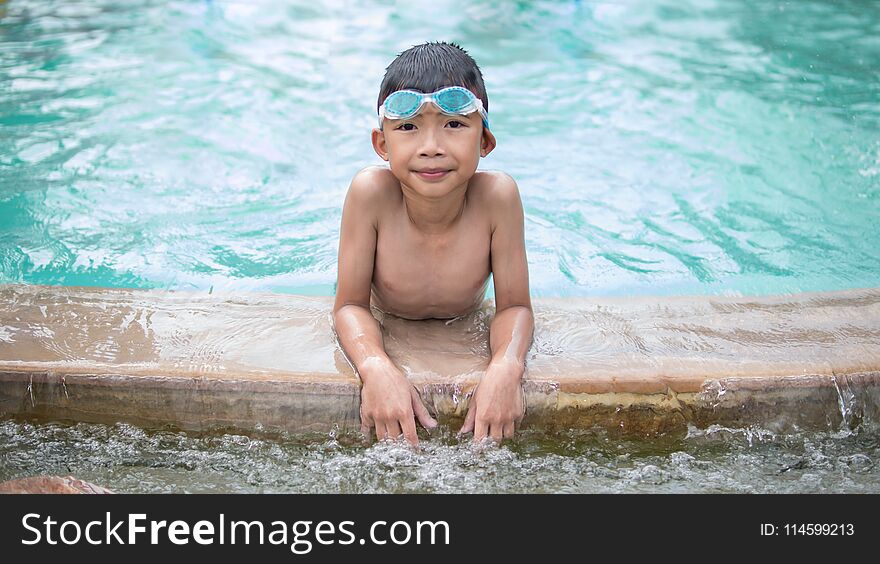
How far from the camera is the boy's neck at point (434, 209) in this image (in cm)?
326

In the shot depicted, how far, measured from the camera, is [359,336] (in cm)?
323

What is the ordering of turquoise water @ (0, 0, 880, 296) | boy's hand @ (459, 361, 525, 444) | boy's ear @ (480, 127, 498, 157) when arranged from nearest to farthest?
boy's hand @ (459, 361, 525, 444) → boy's ear @ (480, 127, 498, 157) → turquoise water @ (0, 0, 880, 296)

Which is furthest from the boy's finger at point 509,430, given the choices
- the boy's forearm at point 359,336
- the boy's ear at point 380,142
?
the boy's ear at point 380,142

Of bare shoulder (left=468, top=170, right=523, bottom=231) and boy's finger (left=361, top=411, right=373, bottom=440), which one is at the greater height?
bare shoulder (left=468, top=170, right=523, bottom=231)

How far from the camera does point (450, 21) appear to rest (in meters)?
9.59

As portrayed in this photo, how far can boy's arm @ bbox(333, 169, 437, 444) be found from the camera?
302cm

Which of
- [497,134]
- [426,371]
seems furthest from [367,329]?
[497,134]

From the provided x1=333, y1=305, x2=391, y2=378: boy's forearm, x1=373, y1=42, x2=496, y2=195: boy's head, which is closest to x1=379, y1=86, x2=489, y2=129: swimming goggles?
x1=373, y1=42, x2=496, y2=195: boy's head

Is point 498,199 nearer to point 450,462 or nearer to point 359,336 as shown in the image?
point 359,336

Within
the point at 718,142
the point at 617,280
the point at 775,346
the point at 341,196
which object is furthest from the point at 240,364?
the point at 718,142

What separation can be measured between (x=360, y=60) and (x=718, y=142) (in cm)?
341

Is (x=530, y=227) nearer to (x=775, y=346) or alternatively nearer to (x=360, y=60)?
(x=775, y=346)

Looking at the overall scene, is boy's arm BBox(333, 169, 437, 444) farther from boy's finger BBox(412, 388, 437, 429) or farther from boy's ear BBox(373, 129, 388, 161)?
boy's ear BBox(373, 129, 388, 161)

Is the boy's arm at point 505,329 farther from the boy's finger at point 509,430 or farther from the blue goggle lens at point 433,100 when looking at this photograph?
the blue goggle lens at point 433,100
